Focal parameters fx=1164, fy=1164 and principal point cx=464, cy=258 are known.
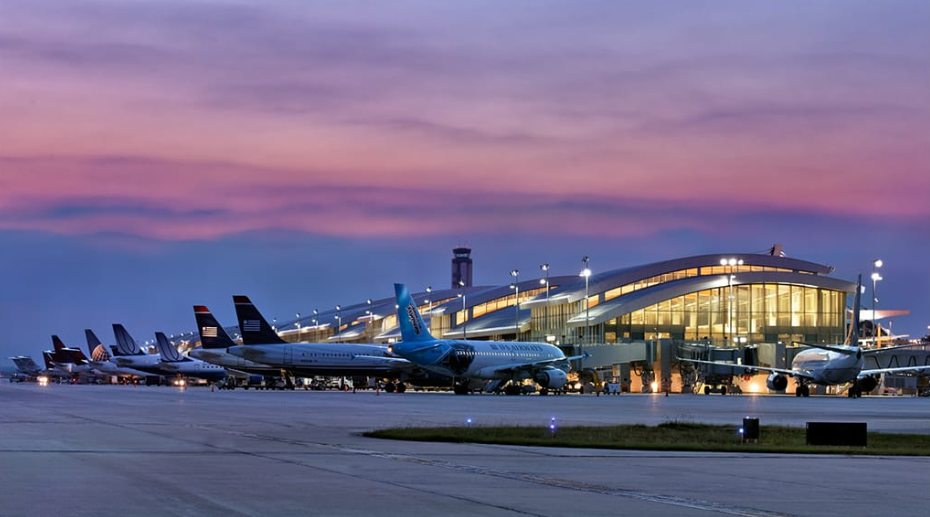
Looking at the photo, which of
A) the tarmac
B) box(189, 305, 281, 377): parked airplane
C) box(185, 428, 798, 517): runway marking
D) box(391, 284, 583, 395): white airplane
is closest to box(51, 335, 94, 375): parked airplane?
box(189, 305, 281, 377): parked airplane

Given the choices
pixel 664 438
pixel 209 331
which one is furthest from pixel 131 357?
pixel 664 438

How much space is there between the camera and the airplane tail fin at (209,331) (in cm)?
12206

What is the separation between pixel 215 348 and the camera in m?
122

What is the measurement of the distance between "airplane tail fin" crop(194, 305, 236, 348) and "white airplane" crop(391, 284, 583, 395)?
32.8 m

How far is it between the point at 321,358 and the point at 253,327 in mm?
7497

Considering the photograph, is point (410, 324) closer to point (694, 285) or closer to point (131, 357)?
point (694, 285)

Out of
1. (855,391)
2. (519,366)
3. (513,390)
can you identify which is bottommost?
(513,390)

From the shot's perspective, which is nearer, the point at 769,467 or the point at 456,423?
the point at 769,467

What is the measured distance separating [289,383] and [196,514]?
112 metres

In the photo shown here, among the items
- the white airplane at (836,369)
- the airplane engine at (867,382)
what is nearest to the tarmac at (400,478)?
the white airplane at (836,369)

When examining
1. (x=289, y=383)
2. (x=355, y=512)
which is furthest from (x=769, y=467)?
(x=289, y=383)

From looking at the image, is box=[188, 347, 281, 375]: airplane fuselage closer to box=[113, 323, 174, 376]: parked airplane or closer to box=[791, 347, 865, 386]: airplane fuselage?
box=[113, 323, 174, 376]: parked airplane

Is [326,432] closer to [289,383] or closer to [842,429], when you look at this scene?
[842,429]

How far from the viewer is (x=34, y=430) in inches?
1352
